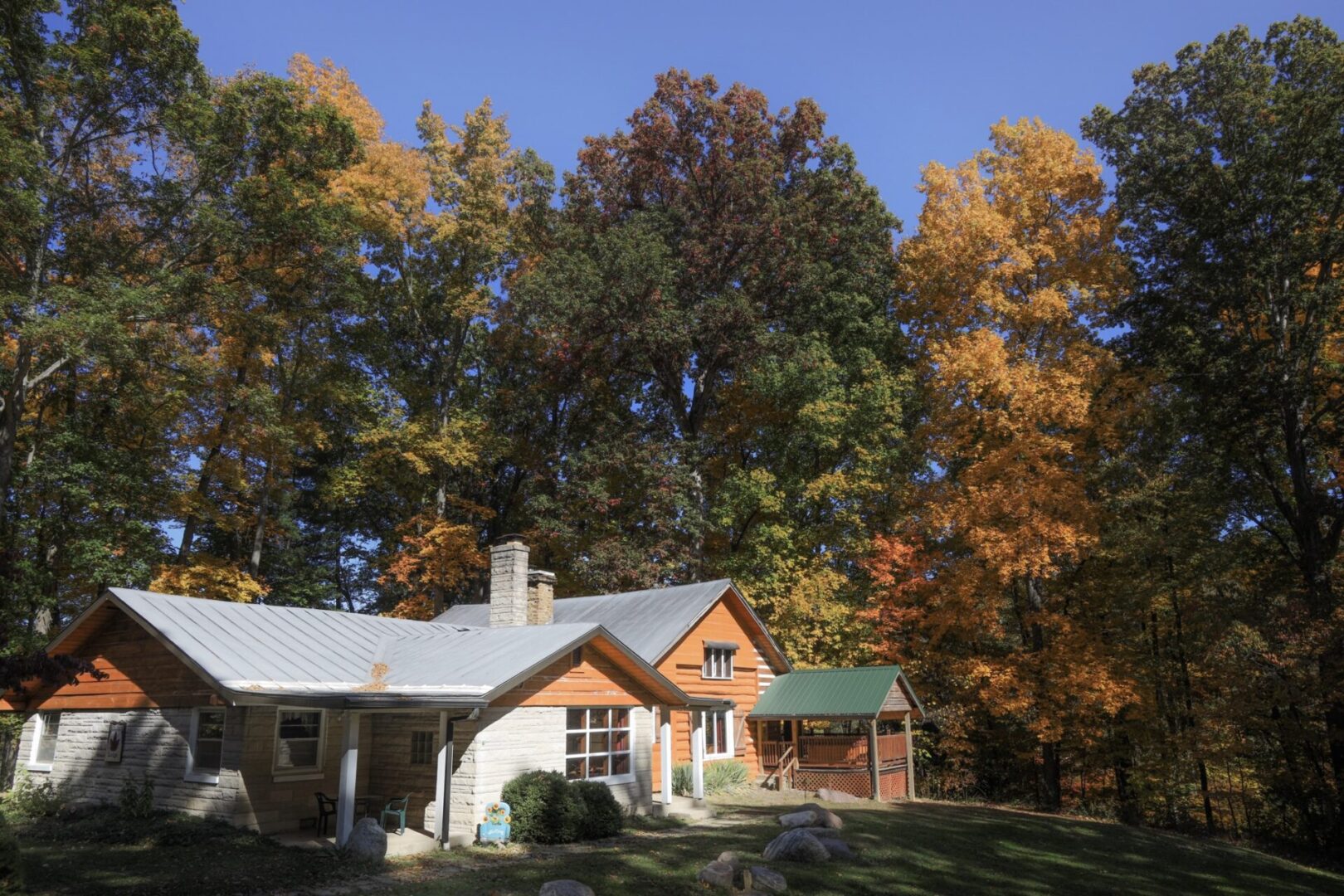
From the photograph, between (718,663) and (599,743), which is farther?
(718,663)

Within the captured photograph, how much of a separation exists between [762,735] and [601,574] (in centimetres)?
749

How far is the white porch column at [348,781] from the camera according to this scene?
1269cm

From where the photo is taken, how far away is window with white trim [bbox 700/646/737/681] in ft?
77.6

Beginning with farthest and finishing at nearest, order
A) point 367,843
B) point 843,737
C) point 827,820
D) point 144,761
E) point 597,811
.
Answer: point 843,737
point 827,820
point 597,811
point 144,761
point 367,843

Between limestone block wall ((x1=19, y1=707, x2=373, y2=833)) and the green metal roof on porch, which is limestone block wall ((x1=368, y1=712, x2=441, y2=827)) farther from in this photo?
the green metal roof on porch

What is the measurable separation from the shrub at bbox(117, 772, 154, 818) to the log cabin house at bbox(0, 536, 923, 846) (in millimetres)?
149

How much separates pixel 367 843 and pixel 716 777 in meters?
11.4

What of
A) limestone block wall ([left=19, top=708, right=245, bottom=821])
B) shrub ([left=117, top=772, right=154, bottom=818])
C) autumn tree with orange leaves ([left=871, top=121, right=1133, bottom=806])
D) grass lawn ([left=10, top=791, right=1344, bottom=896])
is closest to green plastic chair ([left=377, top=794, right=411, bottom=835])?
grass lawn ([left=10, top=791, right=1344, bottom=896])

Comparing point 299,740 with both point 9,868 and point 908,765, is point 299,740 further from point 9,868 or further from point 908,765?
point 908,765

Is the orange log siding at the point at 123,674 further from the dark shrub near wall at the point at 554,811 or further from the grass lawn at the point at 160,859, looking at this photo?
the dark shrub near wall at the point at 554,811

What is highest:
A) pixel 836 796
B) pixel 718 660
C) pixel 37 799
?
pixel 718 660

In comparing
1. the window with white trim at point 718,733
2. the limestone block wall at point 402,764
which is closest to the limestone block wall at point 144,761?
the limestone block wall at point 402,764

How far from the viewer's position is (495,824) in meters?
14.0

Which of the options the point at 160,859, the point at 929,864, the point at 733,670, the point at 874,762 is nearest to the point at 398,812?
the point at 160,859
